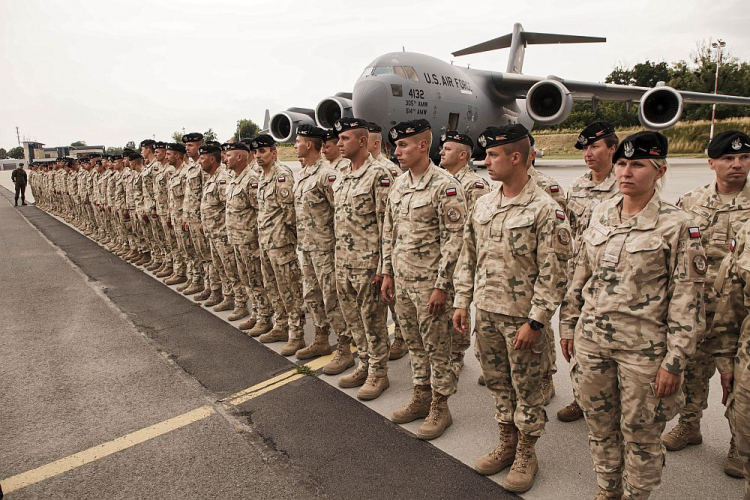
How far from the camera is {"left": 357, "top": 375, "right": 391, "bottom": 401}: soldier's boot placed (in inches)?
154

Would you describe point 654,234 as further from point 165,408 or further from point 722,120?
point 722,120

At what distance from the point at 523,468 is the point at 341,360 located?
80.7 inches

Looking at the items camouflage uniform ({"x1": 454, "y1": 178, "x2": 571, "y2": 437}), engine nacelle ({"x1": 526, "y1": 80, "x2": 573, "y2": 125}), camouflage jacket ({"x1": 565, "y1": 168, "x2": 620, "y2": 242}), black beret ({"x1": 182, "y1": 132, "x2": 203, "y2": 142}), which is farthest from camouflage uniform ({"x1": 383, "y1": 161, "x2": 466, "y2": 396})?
engine nacelle ({"x1": 526, "y1": 80, "x2": 573, "y2": 125})

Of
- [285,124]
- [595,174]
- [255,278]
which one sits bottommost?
[255,278]

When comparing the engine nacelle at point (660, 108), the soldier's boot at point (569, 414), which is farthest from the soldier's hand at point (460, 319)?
the engine nacelle at point (660, 108)

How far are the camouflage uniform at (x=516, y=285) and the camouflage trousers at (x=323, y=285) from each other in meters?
1.75

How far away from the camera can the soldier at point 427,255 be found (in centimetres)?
329

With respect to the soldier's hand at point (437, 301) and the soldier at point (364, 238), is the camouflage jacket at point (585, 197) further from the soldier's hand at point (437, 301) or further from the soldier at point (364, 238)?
the soldier at point (364, 238)

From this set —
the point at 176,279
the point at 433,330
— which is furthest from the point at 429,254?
the point at 176,279

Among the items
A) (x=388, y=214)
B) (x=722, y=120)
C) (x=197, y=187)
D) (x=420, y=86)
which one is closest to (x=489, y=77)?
(x=420, y=86)

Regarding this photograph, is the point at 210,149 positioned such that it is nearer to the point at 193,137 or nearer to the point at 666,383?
the point at 193,137

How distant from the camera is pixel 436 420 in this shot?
339cm

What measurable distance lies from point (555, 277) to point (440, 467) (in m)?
1.38

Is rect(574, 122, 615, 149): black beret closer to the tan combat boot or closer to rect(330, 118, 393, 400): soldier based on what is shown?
rect(330, 118, 393, 400): soldier
